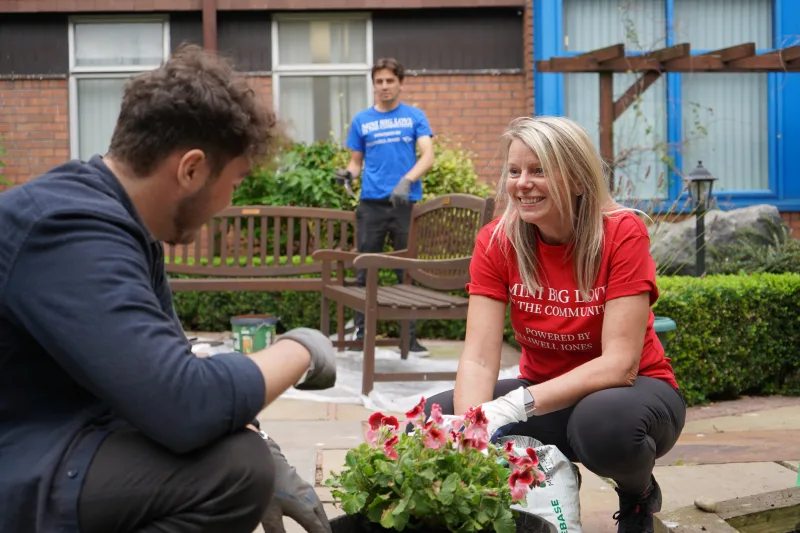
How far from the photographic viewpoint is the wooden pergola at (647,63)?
7.54m

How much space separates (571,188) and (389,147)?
13.7 feet

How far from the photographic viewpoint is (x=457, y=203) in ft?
19.3


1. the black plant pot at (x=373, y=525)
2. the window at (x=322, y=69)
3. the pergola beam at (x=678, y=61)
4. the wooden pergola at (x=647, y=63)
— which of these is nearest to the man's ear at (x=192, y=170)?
the black plant pot at (x=373, y=525)

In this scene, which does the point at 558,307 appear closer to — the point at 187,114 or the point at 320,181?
the point at 187,114

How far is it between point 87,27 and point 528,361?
8300mm

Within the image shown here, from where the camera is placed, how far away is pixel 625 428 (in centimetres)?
248

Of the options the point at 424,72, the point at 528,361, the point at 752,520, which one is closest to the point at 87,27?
the point at 424,72

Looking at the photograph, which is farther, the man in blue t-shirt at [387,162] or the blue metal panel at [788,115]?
the blue metal panel at [788,115]

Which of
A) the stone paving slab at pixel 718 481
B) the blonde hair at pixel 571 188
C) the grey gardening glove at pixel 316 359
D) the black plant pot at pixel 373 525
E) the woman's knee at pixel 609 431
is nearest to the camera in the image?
the grey gardening glove at pixel 316 359

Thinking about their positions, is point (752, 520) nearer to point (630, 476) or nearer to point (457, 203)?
point (630, 476)

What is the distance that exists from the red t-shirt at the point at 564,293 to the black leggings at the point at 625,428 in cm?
13

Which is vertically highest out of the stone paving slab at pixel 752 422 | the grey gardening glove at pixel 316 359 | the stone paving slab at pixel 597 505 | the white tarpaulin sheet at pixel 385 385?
the grey gardening glove at pixel 316 359

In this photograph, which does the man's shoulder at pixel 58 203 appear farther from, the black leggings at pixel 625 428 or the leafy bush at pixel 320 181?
the leafy bush at pixel 320 181

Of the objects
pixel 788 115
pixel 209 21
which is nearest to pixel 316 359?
pixel 209 21
